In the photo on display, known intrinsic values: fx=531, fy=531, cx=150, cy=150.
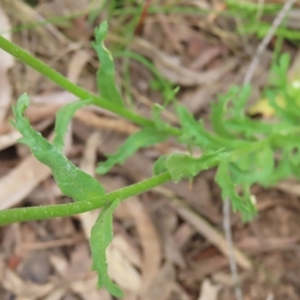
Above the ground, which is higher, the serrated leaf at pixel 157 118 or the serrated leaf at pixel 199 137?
the serrated leaf at pixel 157 118

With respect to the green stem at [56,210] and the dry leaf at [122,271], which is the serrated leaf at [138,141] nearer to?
the green stem at [56,210]

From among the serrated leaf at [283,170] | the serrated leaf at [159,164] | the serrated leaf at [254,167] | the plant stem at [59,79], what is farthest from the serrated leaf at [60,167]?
the serrated leaf at [283,170]

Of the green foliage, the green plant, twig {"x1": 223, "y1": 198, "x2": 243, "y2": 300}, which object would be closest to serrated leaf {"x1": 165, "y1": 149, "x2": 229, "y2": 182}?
the green plant

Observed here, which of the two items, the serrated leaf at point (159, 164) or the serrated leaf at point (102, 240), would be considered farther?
the serrated leaf at point (159, 164)

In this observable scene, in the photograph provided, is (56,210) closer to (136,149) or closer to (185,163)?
(185,163)

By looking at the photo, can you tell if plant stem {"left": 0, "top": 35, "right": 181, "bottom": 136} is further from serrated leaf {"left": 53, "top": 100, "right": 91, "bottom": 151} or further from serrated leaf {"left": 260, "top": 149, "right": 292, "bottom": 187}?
serrated leaf {"left": 260, "top": 149, "right": 292, "bottom": 187}

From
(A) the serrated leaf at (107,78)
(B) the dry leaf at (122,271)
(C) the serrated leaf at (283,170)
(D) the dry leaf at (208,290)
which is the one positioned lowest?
(D) the dry leaf at (208,290)
